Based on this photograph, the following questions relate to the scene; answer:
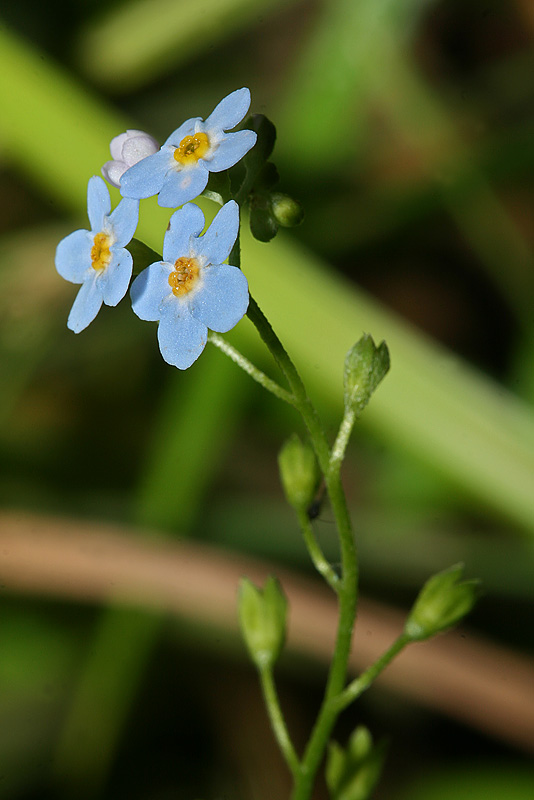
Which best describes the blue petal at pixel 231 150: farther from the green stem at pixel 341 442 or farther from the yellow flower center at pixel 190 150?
the green stem at pixel 341 442

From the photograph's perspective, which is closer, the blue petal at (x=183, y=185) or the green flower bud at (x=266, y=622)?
the blue petal at (x=183, y=185)

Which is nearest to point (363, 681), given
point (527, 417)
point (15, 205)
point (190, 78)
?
point (527, 417)

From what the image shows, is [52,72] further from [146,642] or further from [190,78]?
[146,642]

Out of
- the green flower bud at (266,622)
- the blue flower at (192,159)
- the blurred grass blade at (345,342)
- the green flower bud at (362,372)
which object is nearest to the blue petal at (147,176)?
the blue flower at (192,159)

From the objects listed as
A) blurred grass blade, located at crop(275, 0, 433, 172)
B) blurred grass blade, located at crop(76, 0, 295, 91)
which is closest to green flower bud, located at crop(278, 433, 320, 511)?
blurred grass blade, located at crop(275, 0, 433, 172)

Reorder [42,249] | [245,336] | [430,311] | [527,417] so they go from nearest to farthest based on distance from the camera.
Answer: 1. [527,417]
2. [245,336]
3. [42,249]
4. [430,311]

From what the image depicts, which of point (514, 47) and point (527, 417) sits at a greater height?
point (514, 47)
